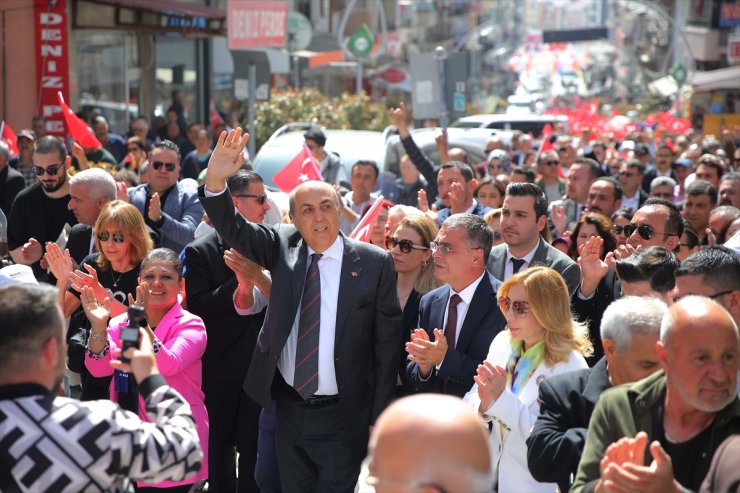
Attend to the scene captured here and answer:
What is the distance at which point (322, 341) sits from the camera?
19.5 feet

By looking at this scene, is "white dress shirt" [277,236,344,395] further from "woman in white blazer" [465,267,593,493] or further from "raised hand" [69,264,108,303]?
"raised hand" [69,264,108,303]

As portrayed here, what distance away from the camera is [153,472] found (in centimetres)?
353

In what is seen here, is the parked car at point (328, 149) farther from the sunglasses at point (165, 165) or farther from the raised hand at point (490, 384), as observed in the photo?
the raised hand at point (490, 384)

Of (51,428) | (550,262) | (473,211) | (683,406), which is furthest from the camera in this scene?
(473,211)

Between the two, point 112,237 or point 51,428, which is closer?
point 51,428

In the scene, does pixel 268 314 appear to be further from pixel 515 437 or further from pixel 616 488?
pixel 616 488

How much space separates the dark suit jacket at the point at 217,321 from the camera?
7.00 m

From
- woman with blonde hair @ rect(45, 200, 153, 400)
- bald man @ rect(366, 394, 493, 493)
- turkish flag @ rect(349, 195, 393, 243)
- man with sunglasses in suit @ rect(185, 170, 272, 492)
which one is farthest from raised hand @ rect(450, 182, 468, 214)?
bald man @ rect(366, 394, 493, 493)

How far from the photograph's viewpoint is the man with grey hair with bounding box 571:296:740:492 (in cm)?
360

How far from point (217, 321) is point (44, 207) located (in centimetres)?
276

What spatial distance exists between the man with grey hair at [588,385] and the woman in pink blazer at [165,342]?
2.19 m

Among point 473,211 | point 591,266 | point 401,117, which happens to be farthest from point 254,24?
point 591,266

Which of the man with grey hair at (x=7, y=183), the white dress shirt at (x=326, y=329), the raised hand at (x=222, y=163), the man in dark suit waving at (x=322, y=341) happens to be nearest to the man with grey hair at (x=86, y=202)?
the man in dark suit waving at (x=322, y=341)

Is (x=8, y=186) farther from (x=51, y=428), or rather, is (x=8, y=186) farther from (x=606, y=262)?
(x=51, y=428)
